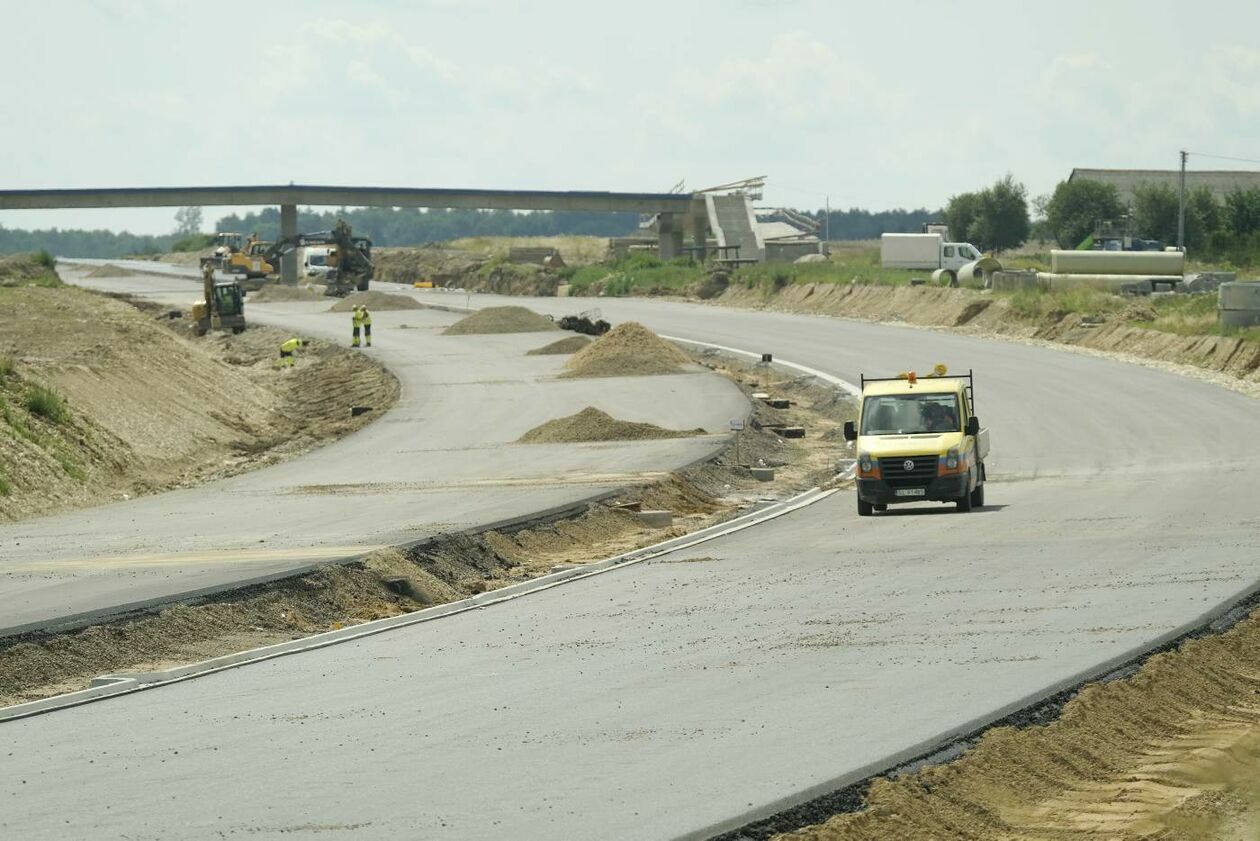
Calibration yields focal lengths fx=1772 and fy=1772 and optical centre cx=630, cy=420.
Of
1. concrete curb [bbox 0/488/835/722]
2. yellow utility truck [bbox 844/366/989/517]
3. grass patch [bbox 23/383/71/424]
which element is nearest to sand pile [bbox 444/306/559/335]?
grass patch [bbox 23/383/71/424]

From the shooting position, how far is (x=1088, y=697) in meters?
13.0

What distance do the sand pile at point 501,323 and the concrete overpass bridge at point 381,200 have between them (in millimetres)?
46617

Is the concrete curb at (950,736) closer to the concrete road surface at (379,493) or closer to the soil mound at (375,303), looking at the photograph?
the concrete road surface at (379,493)

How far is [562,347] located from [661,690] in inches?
1790

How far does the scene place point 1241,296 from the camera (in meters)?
49.1

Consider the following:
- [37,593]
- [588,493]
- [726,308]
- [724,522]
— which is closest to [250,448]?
[588,493]

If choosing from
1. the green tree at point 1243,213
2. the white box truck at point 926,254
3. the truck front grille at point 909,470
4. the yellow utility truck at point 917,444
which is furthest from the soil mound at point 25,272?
the truck front grille at point 909,470

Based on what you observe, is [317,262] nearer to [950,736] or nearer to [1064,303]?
[1064,303]

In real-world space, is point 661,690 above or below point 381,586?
above

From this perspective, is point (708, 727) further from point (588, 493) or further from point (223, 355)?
point (223, 355)

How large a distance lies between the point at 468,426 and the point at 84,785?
29029 millimetres

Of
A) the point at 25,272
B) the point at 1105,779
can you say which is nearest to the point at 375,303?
the point at 25,272

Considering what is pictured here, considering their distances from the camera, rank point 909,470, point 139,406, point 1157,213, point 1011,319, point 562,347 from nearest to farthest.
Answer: point 909,470, point 139,406, point 562,347, point 1011,319, point 1157,213

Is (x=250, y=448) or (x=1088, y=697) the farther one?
(x=250, y=448)
